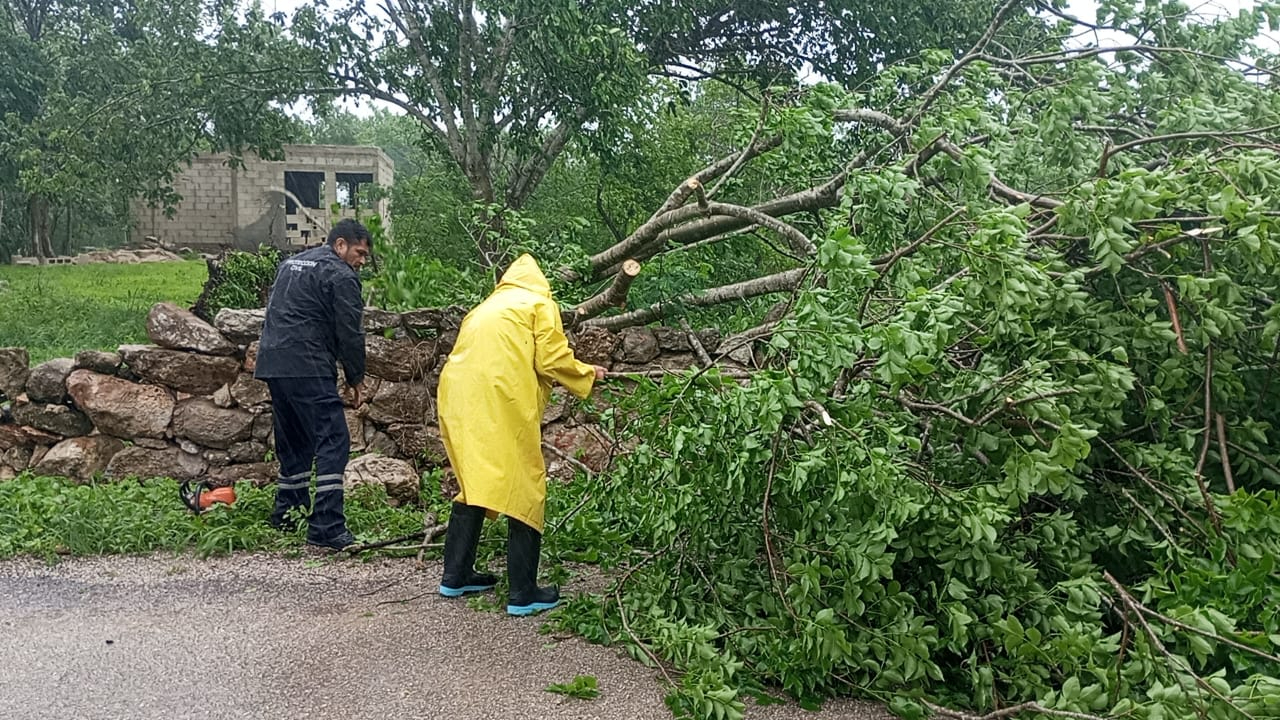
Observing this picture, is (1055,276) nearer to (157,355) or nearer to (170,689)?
(170,689)

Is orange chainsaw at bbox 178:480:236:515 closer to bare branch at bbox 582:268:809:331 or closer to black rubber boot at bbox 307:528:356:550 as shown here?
black rubber boot at bbox 307:528:356:550

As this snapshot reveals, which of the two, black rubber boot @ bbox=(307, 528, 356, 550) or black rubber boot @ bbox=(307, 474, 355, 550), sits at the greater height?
black rubber boot @ bbox=(307, 474, 355, 550)

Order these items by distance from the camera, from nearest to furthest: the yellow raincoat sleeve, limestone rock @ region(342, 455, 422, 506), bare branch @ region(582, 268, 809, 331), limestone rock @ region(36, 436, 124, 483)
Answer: the yellow raincoat sleeve, bare branch @ region(582, 268, 809, 331), limestone rock @ region(342, 455, 422, 506), limestone rock @ region(36, 436, 124, 483)

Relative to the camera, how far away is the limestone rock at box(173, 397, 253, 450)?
6.84 metres

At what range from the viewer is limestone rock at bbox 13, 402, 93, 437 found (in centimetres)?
684

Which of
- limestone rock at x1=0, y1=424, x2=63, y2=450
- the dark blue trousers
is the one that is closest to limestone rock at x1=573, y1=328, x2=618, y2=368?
the dark blue trousers

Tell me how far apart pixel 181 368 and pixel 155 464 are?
633mm

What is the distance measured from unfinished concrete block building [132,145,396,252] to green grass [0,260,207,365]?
4.24 m

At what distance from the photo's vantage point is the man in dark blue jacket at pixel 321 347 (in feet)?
19.0

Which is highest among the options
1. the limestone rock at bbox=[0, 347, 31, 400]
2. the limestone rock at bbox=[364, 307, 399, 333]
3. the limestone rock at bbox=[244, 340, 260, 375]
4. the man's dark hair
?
the man's dark hair

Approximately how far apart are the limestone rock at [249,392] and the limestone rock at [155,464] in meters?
0.46

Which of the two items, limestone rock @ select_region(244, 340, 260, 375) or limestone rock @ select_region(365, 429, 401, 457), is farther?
limestone rock @ select_region(365, 429, 401, 457)

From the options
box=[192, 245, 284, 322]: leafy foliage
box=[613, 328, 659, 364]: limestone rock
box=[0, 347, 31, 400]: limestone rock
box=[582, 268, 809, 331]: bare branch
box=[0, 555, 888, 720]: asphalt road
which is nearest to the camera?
box=[0, 555, 888, 720]: asphalt road

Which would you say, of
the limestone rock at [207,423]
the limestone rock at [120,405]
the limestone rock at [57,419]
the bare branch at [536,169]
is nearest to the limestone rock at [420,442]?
the limestone rock at [207,423]
